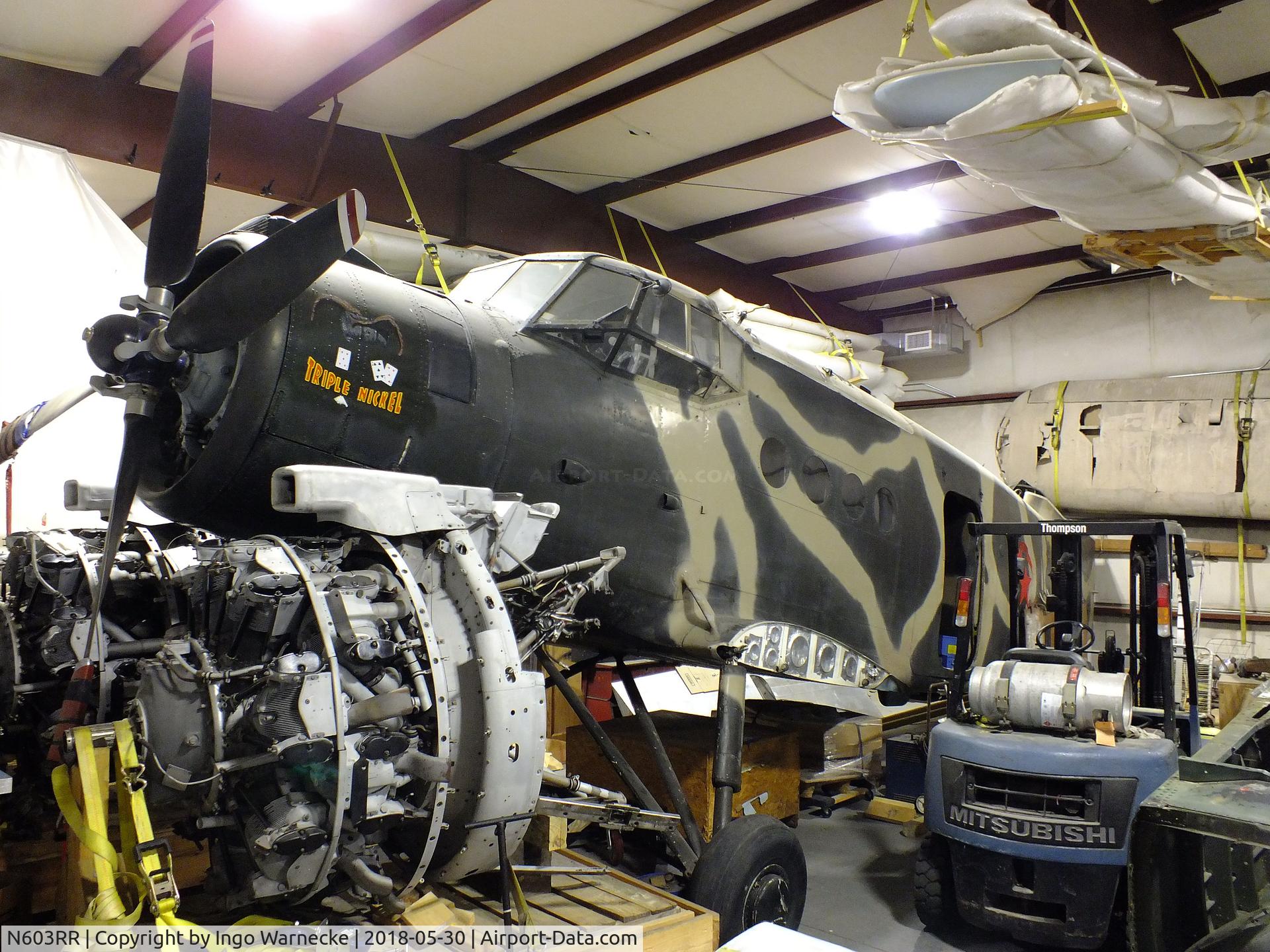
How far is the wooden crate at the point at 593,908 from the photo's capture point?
12.1ft

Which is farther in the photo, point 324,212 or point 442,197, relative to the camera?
point 442,197

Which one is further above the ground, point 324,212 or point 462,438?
point 324,212

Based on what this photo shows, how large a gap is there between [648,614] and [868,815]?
341 cm

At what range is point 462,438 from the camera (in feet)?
13.3

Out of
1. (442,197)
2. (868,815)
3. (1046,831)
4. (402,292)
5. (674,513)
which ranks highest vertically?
(442,197)

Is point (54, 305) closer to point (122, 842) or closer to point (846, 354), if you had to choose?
point (122, 842)

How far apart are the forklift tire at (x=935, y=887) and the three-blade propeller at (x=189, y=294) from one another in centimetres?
411

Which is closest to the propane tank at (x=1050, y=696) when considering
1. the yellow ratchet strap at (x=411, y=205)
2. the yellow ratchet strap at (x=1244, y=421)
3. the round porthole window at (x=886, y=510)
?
the round porthole window at (x=886, y=510)

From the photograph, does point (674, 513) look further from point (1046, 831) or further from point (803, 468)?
point (1046, 831)

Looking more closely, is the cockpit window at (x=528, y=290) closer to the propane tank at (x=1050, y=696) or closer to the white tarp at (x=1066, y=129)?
the white tarp at (x=1066, y=129)

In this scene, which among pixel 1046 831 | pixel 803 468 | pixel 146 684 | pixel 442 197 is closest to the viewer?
pixel 146 684

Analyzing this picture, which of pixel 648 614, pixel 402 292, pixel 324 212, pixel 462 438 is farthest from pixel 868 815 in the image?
pixel 324 212

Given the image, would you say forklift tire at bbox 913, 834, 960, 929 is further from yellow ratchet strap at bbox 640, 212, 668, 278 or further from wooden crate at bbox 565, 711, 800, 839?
yellow ratchet strap at bbox 640, 212, 668, 278

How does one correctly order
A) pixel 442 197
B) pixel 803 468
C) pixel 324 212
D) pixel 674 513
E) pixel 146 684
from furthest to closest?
pixel 442 197 < pixel 803 468 < pixel 674 513 < pixel 324 212 < pixel 146 684
